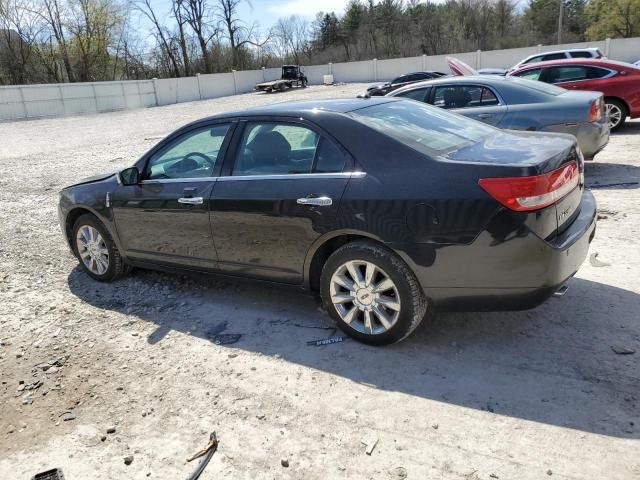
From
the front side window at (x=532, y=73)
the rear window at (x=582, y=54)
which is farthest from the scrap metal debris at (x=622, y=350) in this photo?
the rear window at (x=582, y=54)

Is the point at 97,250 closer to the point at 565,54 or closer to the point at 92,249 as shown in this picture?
the point at 92,249

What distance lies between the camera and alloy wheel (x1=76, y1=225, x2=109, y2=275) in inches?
205

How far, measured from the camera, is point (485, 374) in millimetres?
3279

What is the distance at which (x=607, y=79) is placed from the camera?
10695 millimetres

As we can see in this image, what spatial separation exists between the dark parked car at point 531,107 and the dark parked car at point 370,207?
3.61 m

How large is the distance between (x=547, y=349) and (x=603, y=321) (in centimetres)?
59

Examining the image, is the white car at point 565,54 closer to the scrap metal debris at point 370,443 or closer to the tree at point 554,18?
the scrap metal debris at point 370,443

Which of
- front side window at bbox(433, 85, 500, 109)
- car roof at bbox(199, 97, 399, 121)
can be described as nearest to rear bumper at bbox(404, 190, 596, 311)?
car roof at bbox(199, 97, 399, 121)

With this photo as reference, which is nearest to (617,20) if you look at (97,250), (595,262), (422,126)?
(595,262)

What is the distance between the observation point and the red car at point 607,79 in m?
10.6

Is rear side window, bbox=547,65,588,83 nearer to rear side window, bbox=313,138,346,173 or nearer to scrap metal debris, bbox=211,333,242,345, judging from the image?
rear side window, bbox=313,138,346,173

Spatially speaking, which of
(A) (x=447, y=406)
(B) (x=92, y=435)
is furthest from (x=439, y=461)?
(B) (x=92, y=435)

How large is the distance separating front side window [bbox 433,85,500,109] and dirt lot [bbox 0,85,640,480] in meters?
3.34

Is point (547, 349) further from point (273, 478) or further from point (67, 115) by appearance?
point (67, 115)
